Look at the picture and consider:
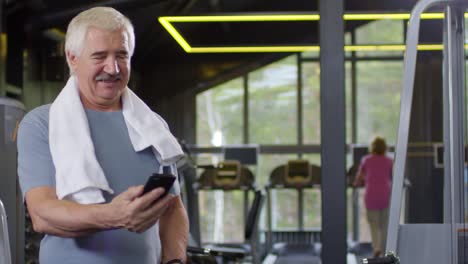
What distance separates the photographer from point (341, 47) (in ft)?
14.6

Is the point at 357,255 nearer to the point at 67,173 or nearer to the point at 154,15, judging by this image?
the point at 154,15

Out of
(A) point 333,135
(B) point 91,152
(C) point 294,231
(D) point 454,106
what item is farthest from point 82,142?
(C) point 294,231

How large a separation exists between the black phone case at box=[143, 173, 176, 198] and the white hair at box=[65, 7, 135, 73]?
1.22 feet

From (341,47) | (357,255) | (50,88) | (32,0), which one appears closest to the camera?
(341,47)

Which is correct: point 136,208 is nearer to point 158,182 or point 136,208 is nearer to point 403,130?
point 158,182

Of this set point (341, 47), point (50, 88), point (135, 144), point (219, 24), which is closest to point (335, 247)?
point (341, 47)

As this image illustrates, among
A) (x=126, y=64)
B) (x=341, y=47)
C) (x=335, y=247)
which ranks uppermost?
(x=341, y=47)

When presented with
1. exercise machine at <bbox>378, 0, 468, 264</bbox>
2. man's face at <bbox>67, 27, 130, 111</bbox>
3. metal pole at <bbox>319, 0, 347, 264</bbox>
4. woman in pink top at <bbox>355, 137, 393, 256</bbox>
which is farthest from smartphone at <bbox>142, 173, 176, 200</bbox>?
woman in pink top at <bbox>355, 137, 393, 256</bbox>

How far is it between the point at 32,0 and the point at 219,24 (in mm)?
5098

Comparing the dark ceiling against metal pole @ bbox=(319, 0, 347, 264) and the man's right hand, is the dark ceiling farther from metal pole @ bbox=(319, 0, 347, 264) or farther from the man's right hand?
the man's right hand

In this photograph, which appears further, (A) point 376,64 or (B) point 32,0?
(A) point 376,64

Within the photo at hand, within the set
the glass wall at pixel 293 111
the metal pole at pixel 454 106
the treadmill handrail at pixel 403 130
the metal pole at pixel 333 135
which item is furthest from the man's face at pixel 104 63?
the glass wall at pixel 293 111

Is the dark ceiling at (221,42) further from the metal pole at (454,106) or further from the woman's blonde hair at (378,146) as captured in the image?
the metal pole at (454,106)

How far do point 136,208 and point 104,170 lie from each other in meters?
0.26
